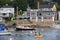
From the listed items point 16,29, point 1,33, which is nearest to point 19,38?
point 1,33

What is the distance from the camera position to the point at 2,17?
59.4m

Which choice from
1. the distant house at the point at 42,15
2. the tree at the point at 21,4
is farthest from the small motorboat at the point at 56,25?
the tree at the point at 21,4

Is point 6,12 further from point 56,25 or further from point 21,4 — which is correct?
point 56,25

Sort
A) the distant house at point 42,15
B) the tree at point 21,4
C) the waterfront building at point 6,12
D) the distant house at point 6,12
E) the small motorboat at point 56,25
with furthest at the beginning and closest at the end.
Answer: the tree at point 21,4 → the distant house at point 42,15 → the distant house at point 6,12 → the waterfront building at point 6,12 → the small motorboat at point 56,25

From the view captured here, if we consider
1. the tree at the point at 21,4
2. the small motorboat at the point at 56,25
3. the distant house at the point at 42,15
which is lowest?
the small motorboat at the point at 56,25

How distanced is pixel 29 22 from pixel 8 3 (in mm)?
8340

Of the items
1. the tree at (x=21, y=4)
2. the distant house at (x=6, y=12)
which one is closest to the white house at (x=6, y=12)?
the distant house at (x=6, y=12)

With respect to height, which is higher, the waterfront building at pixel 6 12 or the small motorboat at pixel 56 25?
the waterfront building at pixel 6 12

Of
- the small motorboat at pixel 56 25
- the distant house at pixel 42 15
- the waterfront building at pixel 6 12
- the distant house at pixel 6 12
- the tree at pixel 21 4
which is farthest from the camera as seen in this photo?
Result: the tree at pixel 21 4

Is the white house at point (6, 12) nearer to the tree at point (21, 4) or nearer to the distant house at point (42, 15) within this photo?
the tree at point (21, 4)

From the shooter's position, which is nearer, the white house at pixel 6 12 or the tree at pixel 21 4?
the white house at pixel 6 12

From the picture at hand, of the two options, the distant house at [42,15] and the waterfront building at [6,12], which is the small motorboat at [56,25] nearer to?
the distant house at [42,15]

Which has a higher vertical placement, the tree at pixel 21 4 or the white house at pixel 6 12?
the tree at pixel 21 4

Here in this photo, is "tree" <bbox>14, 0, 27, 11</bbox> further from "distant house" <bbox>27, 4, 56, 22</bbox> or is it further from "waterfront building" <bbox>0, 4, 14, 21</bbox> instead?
"waterfront building" <bbox>0, 4, 14, 21</bbox>
